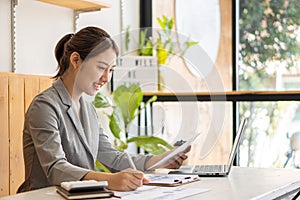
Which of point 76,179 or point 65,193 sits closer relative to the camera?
point 65,193

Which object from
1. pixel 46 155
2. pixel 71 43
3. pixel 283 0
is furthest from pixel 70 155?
pixel 283 0

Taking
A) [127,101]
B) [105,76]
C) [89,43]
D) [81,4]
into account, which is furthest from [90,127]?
[127,101]

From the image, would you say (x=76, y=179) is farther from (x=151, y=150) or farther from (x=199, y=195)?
(x=151, y=150)

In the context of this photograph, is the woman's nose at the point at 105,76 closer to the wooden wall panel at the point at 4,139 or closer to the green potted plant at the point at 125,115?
the wooden wall panel at the point at 4,139

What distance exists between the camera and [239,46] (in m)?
4.39

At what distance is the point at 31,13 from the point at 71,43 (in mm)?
1209

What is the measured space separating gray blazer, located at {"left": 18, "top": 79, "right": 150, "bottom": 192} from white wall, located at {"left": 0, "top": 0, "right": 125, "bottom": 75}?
101 centimetres

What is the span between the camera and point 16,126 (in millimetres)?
3012

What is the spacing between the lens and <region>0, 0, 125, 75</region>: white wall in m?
3.14

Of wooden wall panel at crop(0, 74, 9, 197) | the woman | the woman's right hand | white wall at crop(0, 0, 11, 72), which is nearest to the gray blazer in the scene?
the woman

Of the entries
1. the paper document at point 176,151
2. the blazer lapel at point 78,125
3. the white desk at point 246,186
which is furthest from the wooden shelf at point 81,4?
the white desk at point 246,186

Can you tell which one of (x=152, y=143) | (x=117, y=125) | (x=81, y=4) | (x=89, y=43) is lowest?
(x=152, y=143)

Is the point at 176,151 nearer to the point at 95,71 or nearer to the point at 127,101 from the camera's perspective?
the point at 95,71

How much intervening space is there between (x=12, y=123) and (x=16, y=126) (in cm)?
4
